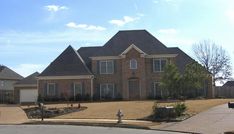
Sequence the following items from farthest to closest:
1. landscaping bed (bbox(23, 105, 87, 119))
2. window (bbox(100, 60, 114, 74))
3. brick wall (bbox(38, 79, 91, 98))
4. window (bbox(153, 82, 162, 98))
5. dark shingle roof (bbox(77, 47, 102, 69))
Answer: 1. dark shingle roof (bbox(77, 47, 102, 69))
2. window (bbox(100, 60, 114, 74))
3. brick wall (bbox(38, 79, 91, 98))
4. window (bbox(153, 82, 162, 98))
5. landscaping bed (bbox(23, 105, 87, 119))

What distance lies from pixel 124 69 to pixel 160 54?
4.89 metres

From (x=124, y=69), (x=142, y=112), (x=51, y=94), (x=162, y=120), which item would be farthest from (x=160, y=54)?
(x=162, y=120)

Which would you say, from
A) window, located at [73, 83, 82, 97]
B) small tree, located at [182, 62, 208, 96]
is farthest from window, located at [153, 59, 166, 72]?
window, located at [73, 83, 82, 97]

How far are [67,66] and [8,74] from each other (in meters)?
35.0

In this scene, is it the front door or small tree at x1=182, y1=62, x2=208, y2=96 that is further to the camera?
the front door

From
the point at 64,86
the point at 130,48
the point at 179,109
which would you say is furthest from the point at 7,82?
the point at 179,109

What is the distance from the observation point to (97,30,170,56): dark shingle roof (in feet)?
210

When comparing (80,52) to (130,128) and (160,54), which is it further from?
(130,128)

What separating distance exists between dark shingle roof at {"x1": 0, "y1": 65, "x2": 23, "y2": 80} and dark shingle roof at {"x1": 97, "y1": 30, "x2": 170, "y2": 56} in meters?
34.7

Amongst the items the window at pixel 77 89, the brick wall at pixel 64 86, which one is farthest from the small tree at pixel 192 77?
the window at pixel 77 89

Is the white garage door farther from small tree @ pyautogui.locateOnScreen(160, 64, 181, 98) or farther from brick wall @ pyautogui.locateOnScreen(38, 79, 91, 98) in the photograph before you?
small tree @ pyautogui.locateOnScreen(160, 64, 181, 98)

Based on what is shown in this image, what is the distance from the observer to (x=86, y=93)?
208 feet

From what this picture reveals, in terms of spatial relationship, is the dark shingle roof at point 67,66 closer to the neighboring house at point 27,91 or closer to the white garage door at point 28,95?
the neighboring house at point 27,91

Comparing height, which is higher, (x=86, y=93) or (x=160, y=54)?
(x=160, y=54)
